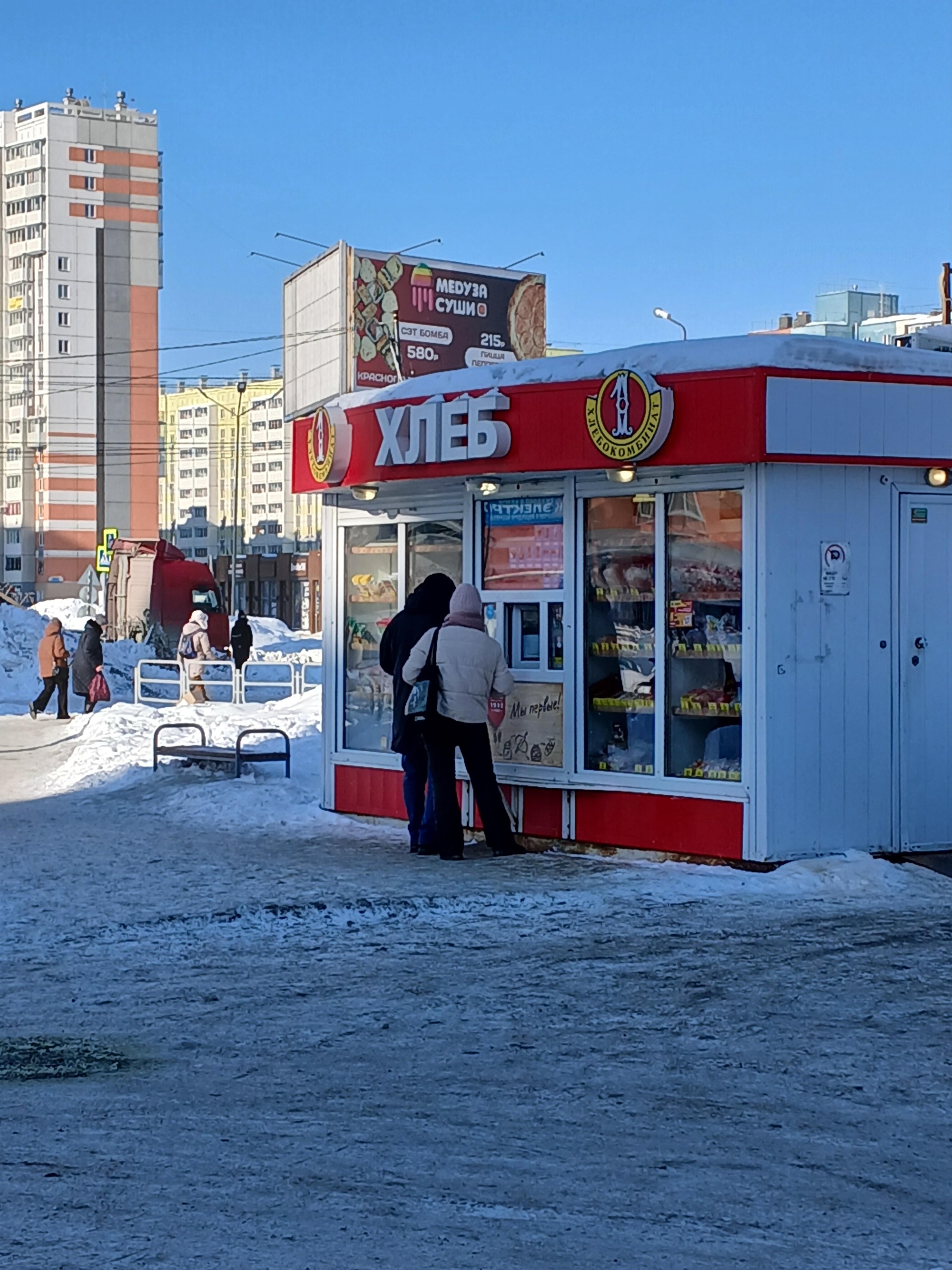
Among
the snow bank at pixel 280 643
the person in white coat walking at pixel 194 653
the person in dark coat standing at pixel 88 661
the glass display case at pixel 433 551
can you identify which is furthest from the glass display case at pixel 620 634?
the snow bank at pixel 280 643

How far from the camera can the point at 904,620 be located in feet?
35.1

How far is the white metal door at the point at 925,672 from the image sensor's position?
1069 cm

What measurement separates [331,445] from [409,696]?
230 centimetres

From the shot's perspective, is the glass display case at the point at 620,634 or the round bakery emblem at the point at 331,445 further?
the round bakery emblem at the point at 331,445

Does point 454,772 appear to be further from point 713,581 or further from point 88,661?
point 88,661

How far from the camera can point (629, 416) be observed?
1065cm

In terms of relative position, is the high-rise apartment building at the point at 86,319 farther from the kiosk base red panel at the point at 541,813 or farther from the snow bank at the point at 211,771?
the kiosk base red panel at the point at 541,813

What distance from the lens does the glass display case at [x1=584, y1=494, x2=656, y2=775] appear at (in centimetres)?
1109

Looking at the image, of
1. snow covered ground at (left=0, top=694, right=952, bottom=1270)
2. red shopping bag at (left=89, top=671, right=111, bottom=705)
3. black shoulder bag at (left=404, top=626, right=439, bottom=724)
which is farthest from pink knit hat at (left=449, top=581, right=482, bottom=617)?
red shopping bag at (left=89, top=671, right=111, bottom=705)

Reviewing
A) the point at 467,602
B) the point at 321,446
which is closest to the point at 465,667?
the point at 467,602

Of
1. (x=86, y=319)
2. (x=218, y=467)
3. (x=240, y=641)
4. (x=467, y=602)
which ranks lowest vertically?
(x=240, y=641)

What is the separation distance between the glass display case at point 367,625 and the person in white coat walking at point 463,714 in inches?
65.6

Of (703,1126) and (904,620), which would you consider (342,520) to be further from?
(703,1126)

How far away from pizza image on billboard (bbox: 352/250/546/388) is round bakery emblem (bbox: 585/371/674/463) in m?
36.5
